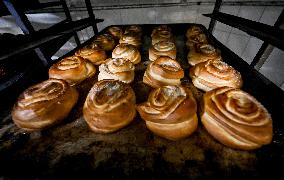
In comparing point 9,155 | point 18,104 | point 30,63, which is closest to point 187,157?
point 9,155

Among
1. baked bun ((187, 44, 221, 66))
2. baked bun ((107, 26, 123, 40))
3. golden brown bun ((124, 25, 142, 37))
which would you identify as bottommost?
baked bun ((107, 26, 123, 40))

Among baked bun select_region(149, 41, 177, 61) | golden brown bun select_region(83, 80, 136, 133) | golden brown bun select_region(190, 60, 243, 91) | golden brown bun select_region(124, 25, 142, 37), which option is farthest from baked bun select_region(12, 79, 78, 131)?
golden brown bun select_region(124, 25, 142, 37)

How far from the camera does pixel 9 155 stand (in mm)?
1461

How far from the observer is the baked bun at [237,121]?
138 centimetres

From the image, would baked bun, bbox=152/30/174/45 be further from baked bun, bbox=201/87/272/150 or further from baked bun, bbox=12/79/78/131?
baked bun, bbox=12/79/78/131

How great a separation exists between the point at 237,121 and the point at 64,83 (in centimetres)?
175

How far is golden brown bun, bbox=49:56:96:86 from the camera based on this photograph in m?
2.14

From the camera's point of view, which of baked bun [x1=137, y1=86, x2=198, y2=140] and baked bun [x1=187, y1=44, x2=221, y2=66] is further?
baked bun [x1=187, y1=44, x2=221, y2=66]

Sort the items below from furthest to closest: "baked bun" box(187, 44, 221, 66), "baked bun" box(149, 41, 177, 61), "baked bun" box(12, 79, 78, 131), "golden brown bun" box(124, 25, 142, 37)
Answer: "golden brown bun" box(124, 25, 142, 37) < "baked bun" box(149, 41, 177, 61) < "baked bun" box(187, 44, 221, 66) < "baked bun" box(12, 79, 78, 131)

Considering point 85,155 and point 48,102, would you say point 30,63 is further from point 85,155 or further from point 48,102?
point 85,155

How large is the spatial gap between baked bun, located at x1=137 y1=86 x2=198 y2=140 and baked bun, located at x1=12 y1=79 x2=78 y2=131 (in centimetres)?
82

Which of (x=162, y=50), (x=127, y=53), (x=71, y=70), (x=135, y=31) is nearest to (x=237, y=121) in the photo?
(x=162, y=50)

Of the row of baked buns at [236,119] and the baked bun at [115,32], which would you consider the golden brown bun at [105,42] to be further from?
the row of baked buns at [236,119]

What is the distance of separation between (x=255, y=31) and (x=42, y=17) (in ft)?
19.9
